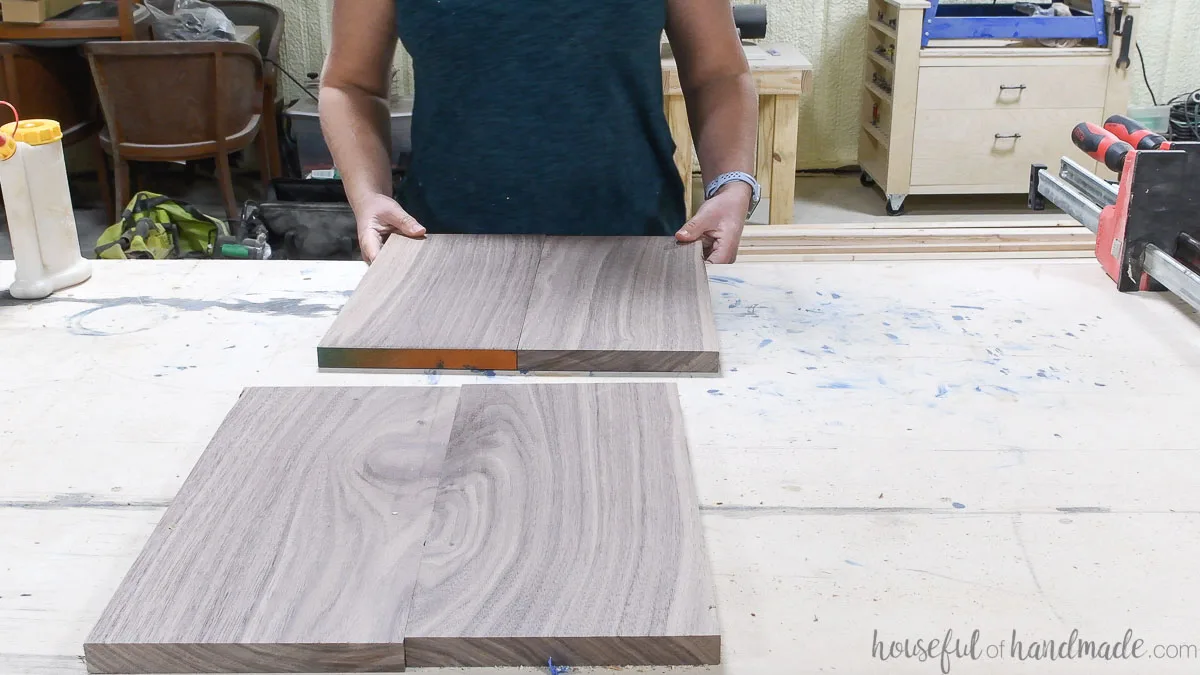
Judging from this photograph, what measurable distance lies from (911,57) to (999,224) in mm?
2348

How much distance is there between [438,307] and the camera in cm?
114

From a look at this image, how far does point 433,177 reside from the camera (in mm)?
1525

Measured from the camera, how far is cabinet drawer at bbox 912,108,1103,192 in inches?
157

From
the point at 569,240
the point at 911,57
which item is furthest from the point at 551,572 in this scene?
the point at 911,57

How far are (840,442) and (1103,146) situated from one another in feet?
2.43

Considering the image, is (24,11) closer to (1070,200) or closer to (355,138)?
(355,138)

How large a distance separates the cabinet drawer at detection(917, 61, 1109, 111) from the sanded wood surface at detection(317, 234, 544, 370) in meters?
3.02

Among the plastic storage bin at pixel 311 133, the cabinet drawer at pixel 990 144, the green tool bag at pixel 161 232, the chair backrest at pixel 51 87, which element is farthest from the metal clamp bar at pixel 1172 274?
the chair backrest at pixel 51 87

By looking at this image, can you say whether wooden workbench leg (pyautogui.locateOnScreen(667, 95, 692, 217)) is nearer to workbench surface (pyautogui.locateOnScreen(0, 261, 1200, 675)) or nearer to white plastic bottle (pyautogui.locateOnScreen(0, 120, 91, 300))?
workbench surface (pyautogui.locateOnScreen(0, 261, 1200, 675))

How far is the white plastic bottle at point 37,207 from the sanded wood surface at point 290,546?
1.63 ft

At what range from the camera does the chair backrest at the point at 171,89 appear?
353 cm

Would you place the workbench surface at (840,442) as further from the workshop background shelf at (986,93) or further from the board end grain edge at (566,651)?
the workshop background shelf at (986,93)

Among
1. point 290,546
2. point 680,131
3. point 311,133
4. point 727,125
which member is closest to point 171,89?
point 311,133

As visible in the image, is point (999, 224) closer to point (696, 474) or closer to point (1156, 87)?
point (696, 474)
